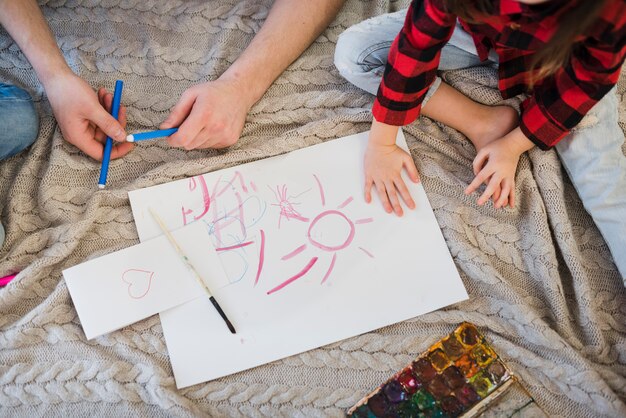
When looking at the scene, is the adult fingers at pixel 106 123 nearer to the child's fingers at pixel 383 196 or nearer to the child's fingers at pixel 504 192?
the child's fingers at pixel 383 196

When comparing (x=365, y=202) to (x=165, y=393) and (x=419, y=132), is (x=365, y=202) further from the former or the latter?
(x=165, y=393)

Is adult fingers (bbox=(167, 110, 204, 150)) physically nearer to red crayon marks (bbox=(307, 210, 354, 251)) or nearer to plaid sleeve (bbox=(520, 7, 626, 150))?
red crayon marks (bbox=(307, 210, 354, 251))

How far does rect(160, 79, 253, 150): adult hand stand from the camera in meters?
0.93

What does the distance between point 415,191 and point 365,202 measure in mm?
92

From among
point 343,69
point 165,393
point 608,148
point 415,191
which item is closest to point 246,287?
point 165,393

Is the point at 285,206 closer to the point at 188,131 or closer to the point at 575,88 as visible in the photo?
the point at 188,131

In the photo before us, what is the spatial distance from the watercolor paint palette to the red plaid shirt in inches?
14.5

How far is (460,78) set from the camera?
1.00 meters

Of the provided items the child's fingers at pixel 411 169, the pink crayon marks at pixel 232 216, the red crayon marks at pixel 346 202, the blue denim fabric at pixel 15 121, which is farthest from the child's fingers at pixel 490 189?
the blue denim fabric at pixel 15 121

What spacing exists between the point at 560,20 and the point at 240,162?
554 mm

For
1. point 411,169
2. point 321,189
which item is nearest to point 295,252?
point 321,189

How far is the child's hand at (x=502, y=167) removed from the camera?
922 millimetres

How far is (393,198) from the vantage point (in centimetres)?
93

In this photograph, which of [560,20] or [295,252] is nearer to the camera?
[560,20]
